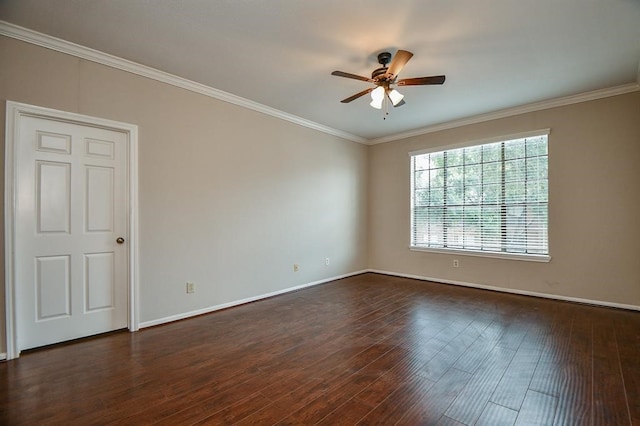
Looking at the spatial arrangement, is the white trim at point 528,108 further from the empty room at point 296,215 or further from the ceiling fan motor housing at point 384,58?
the ceiling fan motor housing at point 384,58

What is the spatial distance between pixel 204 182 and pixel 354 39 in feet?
7.75

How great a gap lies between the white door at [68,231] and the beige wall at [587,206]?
16.5 feet

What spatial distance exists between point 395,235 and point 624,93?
3.71m

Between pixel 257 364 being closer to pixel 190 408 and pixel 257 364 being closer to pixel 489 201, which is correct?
pixel 190 408

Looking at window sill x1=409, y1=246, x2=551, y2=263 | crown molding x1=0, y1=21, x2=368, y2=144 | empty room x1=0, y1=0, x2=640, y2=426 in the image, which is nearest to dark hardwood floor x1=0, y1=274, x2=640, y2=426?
empty room x1=0, y1=0, x2=640, y2=426

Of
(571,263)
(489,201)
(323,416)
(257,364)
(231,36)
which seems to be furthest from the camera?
(489,201)

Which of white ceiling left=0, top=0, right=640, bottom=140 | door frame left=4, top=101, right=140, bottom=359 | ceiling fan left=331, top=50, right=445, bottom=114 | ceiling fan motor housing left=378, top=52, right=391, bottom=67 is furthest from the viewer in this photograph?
ceiling fan motor housing left=378, top=52, right=391, bottom=67

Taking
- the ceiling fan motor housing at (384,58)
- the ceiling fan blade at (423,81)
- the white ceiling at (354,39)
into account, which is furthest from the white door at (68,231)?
the ceiling fan blade at (423,81)

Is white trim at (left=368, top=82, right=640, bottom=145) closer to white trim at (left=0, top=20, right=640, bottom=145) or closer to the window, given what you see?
white trim at (left=0, top=20, right=640, bottom=145)

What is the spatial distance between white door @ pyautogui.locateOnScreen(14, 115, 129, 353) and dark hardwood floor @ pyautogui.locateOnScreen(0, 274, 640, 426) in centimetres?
27

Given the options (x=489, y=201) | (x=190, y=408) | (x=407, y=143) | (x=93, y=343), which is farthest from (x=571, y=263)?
(x=93, y=343)

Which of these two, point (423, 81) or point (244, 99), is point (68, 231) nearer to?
point (244, 99)

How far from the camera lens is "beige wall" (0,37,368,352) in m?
2.75

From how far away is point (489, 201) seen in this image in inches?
182
